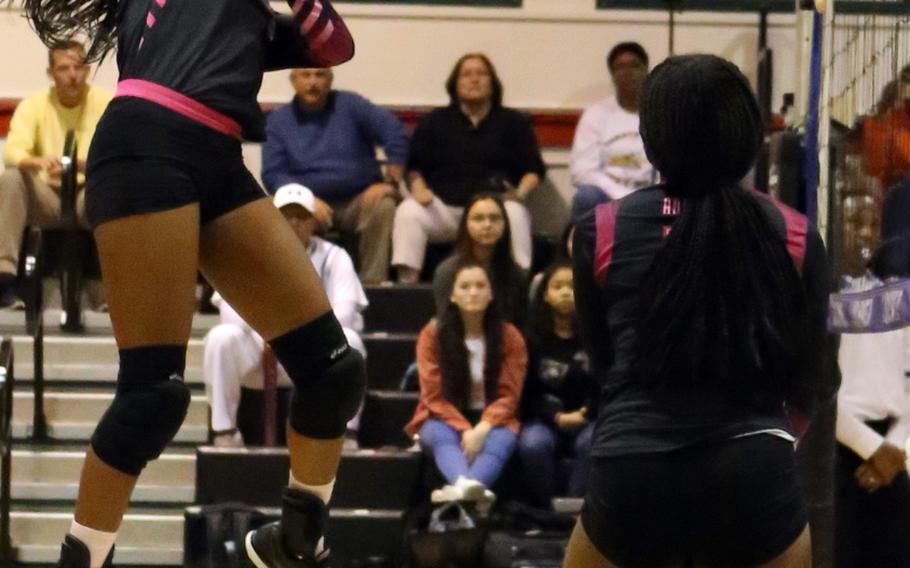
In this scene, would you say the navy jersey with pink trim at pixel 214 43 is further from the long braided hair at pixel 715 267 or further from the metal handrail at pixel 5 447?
the metal handrail at pixel 5 447

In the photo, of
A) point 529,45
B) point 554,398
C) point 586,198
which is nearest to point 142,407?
point 554,398

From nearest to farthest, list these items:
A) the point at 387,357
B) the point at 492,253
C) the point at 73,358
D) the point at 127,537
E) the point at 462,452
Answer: the point at 462,452 < the point at 127,537 < the point at 492,253 < the point at 387,357 < the point at 73,358

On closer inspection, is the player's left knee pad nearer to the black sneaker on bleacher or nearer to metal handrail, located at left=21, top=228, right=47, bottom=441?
metal handrail, located at left=21, top=228, right=47, bottom=441

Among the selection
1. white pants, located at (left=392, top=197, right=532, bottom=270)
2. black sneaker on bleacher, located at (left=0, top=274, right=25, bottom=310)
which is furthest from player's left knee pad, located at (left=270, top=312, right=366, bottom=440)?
black sneaker on bleacher, located at (left=0, top=274, right=25, bottom=310)

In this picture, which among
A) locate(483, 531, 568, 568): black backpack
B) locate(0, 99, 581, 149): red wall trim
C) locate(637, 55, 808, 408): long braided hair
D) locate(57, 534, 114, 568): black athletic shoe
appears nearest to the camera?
locate(637, 55, 808, 408): long braided hair

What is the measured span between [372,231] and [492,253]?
0.81 metres

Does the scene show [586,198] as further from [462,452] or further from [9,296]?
[9,296]

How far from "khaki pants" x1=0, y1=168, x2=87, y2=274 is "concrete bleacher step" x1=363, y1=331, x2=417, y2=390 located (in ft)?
5.06

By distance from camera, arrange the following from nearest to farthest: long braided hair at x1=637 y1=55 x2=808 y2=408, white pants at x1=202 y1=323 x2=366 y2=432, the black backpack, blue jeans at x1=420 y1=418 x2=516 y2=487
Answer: long braided hair at x1=637 y1=55 x2=808 y2=408
the black backpack
blue jeans at x1=420 y1=418 x2=516 y2=487
white pants at x1=202 y1=323 x2=366 y2=432

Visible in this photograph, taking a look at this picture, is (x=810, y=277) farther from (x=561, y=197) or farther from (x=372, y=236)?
(x=561, y=197)

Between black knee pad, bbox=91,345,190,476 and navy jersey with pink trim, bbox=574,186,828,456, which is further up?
navy jersey with pink trim, bbox=574,186,828,456

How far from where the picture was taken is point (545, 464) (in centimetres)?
695

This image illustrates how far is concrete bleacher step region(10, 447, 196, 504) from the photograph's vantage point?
744 cm

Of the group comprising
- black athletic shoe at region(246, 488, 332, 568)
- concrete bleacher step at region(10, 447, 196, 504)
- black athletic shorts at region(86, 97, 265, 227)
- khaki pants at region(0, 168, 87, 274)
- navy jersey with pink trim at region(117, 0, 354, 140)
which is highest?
navy jersey with pink trim at region(117, 0, 354, 140)
